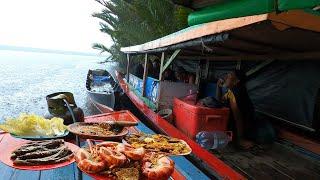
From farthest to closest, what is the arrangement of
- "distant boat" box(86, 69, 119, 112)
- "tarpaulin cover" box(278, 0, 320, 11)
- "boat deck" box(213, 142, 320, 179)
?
"distant boat" box(86, 69, 119, 112) → "boat deck" box(213, 142, 320, 179) → "tarpaulin cover" box(278, 0, 320, 11)

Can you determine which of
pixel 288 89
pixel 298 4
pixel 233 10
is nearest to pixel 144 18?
pixel 288 89

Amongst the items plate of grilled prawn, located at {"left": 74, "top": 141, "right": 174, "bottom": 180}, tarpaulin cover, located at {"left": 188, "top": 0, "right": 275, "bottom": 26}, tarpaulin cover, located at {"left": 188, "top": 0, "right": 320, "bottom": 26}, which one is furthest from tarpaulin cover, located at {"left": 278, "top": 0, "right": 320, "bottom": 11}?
plate of grilled prawn, located at {"left": 74, "top": 141, "right": 174, "bottom": 180}

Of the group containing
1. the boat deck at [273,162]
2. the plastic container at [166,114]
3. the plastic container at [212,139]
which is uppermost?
the plastic container at [166,114]

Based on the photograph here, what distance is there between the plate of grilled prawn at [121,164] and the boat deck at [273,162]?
120 inches

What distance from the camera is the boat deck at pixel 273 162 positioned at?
450 cm

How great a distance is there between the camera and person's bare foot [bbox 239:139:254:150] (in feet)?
18.1

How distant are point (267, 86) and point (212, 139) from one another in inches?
96.8

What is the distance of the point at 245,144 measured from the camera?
18.4ft

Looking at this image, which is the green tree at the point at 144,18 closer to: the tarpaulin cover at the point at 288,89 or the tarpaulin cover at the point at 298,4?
the tarpaulin cover at the point at 288,89

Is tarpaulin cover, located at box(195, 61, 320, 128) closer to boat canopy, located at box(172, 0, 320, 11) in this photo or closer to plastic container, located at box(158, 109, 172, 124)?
plastic container, located at box(158, 109, 172, 124)

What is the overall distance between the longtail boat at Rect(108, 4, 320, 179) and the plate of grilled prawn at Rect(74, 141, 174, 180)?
1526 mm

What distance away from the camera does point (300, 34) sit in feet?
12.4

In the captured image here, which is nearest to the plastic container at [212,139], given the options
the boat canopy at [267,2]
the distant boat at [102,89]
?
the boat canopy at [267,2]

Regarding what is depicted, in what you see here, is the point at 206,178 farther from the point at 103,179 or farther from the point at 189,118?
the point at 189,118
